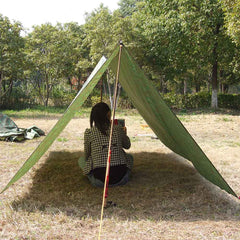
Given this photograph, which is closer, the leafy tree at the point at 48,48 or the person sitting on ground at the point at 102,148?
the person sitting on ground at the point at 102,148

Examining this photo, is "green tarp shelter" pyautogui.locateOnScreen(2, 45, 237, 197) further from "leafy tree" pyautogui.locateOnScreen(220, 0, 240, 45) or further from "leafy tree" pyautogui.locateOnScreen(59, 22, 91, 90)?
"leafy tree" pyautogui.locateOnScreen(59, 22, 91, 90)

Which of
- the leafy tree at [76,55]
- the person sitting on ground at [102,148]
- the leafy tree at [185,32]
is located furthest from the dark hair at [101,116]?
the leafy tree at [76,55]

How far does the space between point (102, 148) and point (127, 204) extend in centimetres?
73

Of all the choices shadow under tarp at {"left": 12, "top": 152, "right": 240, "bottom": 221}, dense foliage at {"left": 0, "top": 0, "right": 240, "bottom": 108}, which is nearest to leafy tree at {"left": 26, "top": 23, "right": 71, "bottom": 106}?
dense foliage at {"left": 0, "top": 0, "right": 240, "bottom": 108}

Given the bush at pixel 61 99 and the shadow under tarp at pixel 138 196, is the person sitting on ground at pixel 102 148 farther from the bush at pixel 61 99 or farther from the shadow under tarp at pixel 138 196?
the bush at pixel 61 99

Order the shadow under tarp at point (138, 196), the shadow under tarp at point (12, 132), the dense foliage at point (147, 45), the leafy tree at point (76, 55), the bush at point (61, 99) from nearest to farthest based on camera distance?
1. the shadow under tarp at point (138, 196)
2. the shadow under tarp at point (12, 132)
3. the dense foliage at point (147, 45)
4. the leafy tree at point (76, 55)
5. the bush at point (61, 99)

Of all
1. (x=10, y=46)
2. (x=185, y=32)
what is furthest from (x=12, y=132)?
(x=185, y=32)

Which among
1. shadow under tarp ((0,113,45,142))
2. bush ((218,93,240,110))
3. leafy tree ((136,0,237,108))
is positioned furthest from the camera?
bush ((218,93,240,110))

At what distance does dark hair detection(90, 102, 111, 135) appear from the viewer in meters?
3.52

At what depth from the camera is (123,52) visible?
3092 mm

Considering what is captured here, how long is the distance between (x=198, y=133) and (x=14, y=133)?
531 centimetres

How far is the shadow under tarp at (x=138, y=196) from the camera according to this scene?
3.03 meters

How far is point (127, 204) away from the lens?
3279mm

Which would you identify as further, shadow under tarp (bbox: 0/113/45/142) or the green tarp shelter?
shadow under tarp (bbox: 0/113/45/142)
